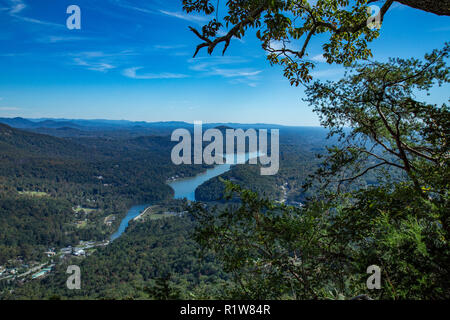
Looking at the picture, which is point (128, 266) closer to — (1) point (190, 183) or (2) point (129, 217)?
(2) point (129, 217)

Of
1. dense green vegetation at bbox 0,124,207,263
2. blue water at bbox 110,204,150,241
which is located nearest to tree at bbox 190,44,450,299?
blue water at bbox 110,204,150,241

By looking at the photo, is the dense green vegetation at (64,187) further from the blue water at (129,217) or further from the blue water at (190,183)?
the blue water at (190,183)

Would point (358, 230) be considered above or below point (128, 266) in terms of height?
above

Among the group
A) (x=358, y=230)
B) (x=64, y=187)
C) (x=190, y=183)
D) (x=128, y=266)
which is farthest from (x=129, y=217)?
(x=358, y=230)

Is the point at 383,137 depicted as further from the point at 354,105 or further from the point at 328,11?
the point at 328,11

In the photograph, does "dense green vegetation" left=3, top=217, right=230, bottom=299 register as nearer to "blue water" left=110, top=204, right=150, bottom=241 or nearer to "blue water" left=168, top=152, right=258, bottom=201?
"blue water" left=110, top=204, right=150, bottom=241

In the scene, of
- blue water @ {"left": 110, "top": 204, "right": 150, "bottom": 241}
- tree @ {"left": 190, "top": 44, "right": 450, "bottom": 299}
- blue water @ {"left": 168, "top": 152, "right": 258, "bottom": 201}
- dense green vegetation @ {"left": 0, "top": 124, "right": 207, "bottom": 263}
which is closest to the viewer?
tree @ {"left": 190, "top": 44, "right": 450, "bottom": 299}

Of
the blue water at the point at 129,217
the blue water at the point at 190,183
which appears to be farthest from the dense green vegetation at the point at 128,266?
the blue water at the point at 190,183
